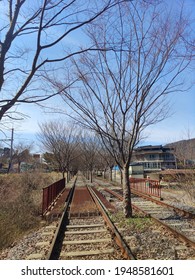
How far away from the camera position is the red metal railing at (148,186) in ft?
54.1

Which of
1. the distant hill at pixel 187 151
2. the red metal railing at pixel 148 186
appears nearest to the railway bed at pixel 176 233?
the distant hill at pixel 187 151

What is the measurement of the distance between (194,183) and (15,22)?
988cm

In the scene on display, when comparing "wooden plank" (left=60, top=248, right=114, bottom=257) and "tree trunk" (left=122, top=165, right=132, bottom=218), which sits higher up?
"tree trunk" (left=122, top=165, right=132, bottom=218)

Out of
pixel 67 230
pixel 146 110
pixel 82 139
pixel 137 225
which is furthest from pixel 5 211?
pixel 82 139

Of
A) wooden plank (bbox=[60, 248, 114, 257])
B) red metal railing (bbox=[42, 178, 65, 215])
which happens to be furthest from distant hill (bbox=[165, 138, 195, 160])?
wooden plank (bbox=[60, 248, 114, 257])

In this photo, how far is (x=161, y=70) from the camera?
907 cm

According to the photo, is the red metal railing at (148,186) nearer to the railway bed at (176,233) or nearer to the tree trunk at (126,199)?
the railway bed at (176,233)

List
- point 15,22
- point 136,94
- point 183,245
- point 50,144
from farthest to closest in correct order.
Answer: point 50,144, point 136,94, point 183,245, point 15,22

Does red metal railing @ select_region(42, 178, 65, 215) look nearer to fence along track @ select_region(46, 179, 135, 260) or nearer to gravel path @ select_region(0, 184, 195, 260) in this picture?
fence along track @ select_region(46, 179, 135, 260)

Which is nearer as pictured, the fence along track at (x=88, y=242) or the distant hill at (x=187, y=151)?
the fence along track at (x=88, y=242)

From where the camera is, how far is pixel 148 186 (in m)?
19.6

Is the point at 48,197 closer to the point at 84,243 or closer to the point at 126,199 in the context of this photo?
the point at 126,199

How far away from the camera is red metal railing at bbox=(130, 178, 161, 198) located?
16.5 m
